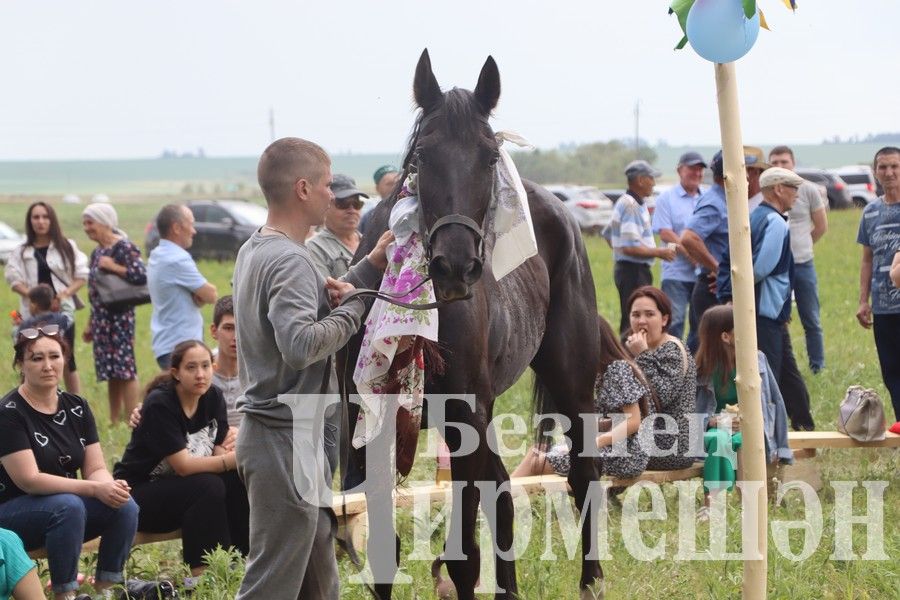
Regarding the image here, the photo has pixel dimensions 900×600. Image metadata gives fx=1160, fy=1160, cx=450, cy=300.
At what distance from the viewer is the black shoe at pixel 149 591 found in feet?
17.2

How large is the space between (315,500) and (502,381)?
1.79 meters

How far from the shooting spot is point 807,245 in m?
10.3

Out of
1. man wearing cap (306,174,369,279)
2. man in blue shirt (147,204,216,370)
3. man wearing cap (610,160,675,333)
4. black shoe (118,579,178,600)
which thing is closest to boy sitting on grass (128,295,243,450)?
man wearing cap (306,174,369,279)

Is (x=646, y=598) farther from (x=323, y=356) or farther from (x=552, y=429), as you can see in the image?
(x=323, y=356)

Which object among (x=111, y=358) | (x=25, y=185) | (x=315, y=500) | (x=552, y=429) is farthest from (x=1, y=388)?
(x=25, y=185)

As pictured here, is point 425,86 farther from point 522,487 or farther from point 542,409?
point 522,487

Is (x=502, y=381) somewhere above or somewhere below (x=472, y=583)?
above

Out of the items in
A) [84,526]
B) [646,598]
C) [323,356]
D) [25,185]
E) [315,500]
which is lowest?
[646,598]

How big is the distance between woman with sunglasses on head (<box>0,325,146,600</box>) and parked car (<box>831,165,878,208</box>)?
1402 inches

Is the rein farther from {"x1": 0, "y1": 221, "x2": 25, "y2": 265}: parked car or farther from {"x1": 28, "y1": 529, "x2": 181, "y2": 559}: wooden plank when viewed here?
{"x1": 0, "y1": 221, "x2": 25, "y2": 265}: parked car

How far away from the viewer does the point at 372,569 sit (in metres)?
4.89

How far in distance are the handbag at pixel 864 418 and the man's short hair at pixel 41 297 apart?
595cm

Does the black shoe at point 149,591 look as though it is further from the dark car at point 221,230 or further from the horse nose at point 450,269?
the dark car at point 221,230

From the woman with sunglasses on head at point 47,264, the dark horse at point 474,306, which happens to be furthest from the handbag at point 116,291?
the dark horse at point 474,306
